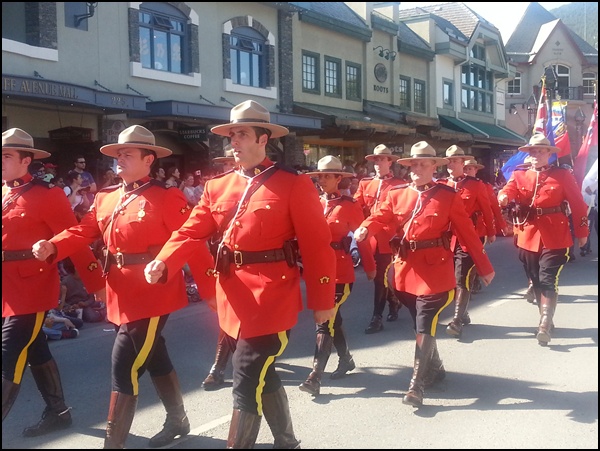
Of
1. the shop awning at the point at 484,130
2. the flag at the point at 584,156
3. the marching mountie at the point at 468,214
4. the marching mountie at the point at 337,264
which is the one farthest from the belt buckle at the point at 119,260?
the shop awning at the point at 484,130

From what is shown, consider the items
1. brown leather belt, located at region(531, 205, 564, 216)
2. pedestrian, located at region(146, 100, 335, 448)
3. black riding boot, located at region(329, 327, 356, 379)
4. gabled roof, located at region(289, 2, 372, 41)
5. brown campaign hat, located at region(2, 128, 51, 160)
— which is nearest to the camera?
pedestrian, located at region(146, 100, 335, 448)

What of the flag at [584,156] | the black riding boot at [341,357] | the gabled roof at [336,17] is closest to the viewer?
the black riding boot at [341,357]

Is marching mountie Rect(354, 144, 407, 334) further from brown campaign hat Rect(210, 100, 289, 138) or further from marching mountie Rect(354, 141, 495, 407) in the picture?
brown campaign hat Rect(210, 100, 289, 138)

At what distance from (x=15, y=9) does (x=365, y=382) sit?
11503 mm

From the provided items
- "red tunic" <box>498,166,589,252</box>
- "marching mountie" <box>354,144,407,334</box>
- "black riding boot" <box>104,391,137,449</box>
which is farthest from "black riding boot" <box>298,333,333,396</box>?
"red tunic" <box>498,166,589,252</box>

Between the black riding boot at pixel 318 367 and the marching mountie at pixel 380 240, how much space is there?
7.63 feet

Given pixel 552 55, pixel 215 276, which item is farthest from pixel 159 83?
pixel 552 55

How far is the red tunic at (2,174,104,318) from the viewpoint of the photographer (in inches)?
189

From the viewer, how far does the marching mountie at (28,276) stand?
4746 millimetres

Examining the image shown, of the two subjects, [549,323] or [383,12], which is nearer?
[549,323]

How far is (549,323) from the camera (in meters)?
7.46

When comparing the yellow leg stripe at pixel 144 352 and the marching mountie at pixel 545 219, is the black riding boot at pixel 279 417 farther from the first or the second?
the marching mountie at pixel 545 219

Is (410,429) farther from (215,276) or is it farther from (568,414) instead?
(215,276)

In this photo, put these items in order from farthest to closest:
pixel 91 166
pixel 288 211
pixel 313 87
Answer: pixel 313 87, pixel 91 166, pixel 288 211
